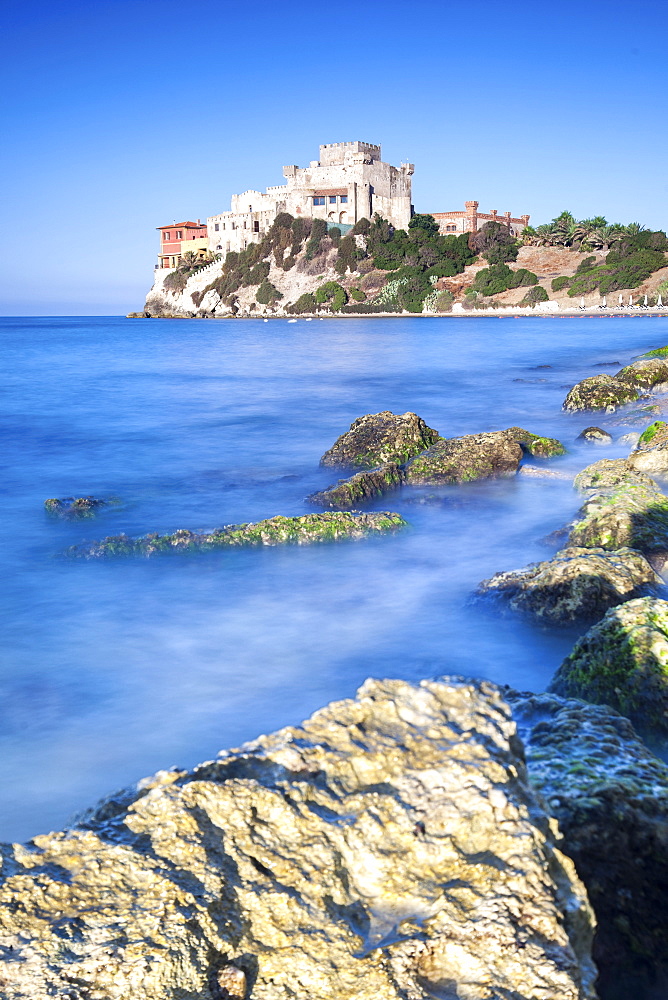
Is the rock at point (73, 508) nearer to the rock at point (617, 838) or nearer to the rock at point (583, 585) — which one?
the rock at point (583, 585)

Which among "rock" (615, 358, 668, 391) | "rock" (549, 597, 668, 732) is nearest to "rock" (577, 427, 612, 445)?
"rock" (615, 358, 668, 391)

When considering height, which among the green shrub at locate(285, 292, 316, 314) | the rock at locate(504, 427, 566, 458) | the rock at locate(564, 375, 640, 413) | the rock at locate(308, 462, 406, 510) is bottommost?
the rock at locate(308, 462, 406, 510)

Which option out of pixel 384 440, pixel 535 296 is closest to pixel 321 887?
pixel 384 440

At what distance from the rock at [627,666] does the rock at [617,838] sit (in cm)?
82

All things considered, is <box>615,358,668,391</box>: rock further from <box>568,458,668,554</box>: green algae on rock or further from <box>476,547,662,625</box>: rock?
<box>476,547,662,625</box>: rock

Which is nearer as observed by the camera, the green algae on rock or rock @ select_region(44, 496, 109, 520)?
the green algae on rock

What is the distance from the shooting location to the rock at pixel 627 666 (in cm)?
346

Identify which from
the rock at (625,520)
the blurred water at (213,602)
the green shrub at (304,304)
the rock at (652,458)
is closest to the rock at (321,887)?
the blurred water at (213,602)

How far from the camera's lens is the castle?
80000 mm

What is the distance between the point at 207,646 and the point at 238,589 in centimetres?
103

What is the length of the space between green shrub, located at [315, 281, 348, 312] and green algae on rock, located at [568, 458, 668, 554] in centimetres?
7243

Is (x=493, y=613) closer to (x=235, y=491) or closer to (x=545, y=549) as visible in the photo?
(x=545, y=549)

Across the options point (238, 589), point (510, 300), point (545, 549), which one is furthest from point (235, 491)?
point (510, 300)

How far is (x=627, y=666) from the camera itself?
358 centimetres
